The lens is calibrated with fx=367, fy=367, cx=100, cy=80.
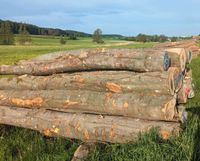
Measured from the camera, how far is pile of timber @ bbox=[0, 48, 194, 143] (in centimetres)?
536

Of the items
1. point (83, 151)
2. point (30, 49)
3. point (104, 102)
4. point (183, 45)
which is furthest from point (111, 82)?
point (30, 49)

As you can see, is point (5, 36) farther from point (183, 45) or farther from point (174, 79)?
point (174, 79)

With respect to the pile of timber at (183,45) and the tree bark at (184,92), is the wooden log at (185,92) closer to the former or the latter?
the tree bark at (184,92)

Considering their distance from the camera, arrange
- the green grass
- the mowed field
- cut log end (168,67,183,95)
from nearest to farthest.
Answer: the mowed field → cut log end (168,67,183,95) → the green grass

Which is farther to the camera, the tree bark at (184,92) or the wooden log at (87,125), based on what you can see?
the tree bark at (184,92)

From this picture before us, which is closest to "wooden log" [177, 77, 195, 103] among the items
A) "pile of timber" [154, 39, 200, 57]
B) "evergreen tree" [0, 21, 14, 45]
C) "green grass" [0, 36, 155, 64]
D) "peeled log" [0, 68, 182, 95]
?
"peeled log" [0, 68, 182, 95]

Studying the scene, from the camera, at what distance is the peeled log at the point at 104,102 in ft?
17.2

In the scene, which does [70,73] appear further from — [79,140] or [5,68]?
[5,68]

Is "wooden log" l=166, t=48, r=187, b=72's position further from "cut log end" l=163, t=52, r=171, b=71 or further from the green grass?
the green grass

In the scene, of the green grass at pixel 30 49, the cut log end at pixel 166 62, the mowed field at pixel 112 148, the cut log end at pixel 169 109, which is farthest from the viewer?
the green grass at pixel 30 49

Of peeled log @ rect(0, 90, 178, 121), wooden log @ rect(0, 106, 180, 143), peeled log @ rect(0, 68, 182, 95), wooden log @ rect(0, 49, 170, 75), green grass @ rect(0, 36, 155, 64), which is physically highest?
wooden log @ rect(0, 49, 170, 75)

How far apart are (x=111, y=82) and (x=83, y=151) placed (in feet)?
3.89

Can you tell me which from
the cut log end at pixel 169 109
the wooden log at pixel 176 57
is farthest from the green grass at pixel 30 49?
Answer: the cut log end at pixel 169 109

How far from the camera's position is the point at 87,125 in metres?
5.72
